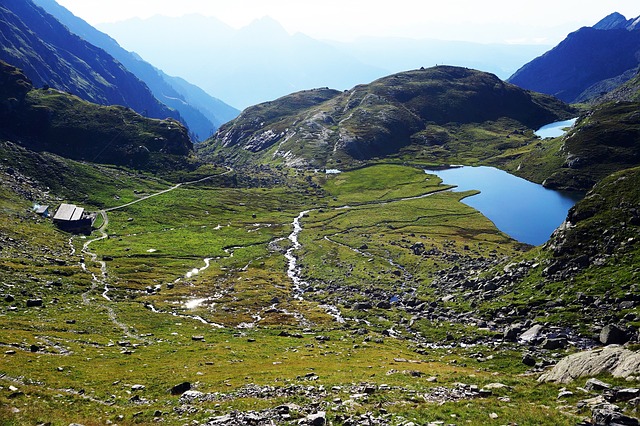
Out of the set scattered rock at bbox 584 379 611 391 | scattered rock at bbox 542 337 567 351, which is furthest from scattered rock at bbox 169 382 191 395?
scattered rock at bbox 542 337 567 351

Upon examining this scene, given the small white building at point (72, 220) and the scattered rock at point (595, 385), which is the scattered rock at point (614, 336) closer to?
the scattered rock at point (595, 385)

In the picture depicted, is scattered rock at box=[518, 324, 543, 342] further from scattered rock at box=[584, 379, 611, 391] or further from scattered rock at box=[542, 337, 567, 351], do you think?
scattered rock at box=[584, 379, 611, 391]

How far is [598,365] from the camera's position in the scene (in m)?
36.7

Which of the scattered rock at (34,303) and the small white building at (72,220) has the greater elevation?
the scattered rock at (34,303)

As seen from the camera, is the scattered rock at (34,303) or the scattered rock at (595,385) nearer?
the scattered rock at (595,385)

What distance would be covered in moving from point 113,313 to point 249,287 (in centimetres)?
4149

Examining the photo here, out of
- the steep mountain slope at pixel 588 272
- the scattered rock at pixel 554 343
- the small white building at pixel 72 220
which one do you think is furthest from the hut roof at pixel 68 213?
the scattered rock at pixel 554 343

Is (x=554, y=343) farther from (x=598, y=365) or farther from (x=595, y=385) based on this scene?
(x=595, y=385)

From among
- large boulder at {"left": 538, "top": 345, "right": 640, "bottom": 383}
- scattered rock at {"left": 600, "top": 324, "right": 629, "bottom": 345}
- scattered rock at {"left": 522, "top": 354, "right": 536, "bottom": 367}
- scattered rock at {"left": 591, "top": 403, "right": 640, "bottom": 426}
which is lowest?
scattered rock at {"left": 522, "top": 354, "right": 536, "bottom": 367}

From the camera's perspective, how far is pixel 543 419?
93.3 ft

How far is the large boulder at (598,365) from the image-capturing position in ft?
112

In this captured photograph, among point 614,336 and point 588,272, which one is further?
point 588,272

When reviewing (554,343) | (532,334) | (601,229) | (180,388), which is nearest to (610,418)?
(554,343)

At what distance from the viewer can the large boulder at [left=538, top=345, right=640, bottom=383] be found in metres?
34.2
